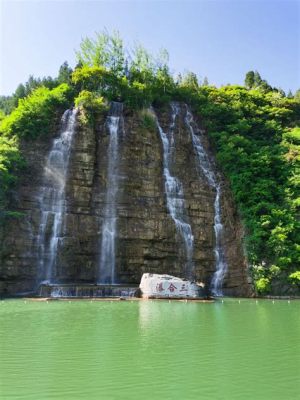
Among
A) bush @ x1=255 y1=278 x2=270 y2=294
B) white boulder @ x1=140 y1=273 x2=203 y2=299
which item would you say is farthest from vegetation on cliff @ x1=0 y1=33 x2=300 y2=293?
white boulder @ x1=140 y1=273 x2=203 y2=299

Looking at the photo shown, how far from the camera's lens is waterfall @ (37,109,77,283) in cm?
2994

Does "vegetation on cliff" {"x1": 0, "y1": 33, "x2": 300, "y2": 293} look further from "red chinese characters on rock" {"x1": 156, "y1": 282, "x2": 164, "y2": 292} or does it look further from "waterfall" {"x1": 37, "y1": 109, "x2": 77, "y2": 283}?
"red chinese characters on rock" {"x1": 156, "y1": 282, "x2": 164, "y2": 292}

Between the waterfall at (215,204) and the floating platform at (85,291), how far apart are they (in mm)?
7226

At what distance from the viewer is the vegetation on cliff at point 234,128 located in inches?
1176

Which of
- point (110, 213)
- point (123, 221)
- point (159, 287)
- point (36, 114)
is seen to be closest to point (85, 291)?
point (159, 287)

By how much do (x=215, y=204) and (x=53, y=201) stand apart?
12226 millimetres

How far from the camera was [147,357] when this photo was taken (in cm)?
962

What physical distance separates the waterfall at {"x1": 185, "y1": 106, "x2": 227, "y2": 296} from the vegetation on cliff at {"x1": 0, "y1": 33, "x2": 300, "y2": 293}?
1.23 meters

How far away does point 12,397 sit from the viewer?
6887mm

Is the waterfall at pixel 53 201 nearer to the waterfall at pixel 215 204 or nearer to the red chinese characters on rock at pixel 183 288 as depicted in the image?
the red chinese characters on rock at pixel 183 288

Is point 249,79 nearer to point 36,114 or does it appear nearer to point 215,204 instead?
point 215,204

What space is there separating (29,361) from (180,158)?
96.3 feet

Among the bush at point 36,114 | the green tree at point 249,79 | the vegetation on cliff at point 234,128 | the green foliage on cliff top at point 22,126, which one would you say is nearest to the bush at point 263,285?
the vegetation on cliff at point 234,128

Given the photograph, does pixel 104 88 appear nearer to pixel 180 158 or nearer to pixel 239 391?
pixel 180 158
